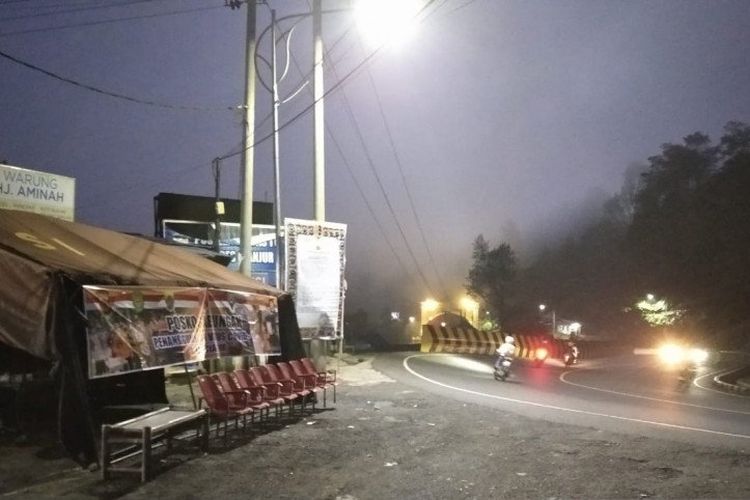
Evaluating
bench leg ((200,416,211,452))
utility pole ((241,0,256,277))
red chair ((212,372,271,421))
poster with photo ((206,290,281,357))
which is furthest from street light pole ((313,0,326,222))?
bench leg ((200,416,211,452))

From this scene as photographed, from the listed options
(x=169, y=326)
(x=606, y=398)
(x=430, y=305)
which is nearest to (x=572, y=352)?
(x=606, y=398)

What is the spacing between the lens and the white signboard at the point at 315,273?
58.7 feet

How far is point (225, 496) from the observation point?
7.55m

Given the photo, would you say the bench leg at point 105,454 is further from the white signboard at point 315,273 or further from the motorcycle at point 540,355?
the motorcycle at point 540,355

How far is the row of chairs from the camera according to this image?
35.4 feet

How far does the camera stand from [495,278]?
86.3m

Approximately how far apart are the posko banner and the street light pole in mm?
5258

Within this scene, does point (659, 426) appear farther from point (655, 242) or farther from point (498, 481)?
point (655, 242)

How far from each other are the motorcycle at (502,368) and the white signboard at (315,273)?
17.6 ft

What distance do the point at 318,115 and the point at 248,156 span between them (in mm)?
2925

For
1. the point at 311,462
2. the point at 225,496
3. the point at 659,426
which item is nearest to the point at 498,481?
the point at 311,462

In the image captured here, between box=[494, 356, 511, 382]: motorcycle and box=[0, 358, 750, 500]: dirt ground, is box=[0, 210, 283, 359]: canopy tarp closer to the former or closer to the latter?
box=[0, 358, 750, 500]: dirt ground

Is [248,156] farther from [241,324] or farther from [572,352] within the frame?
[572,352]

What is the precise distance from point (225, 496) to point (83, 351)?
3269mm
